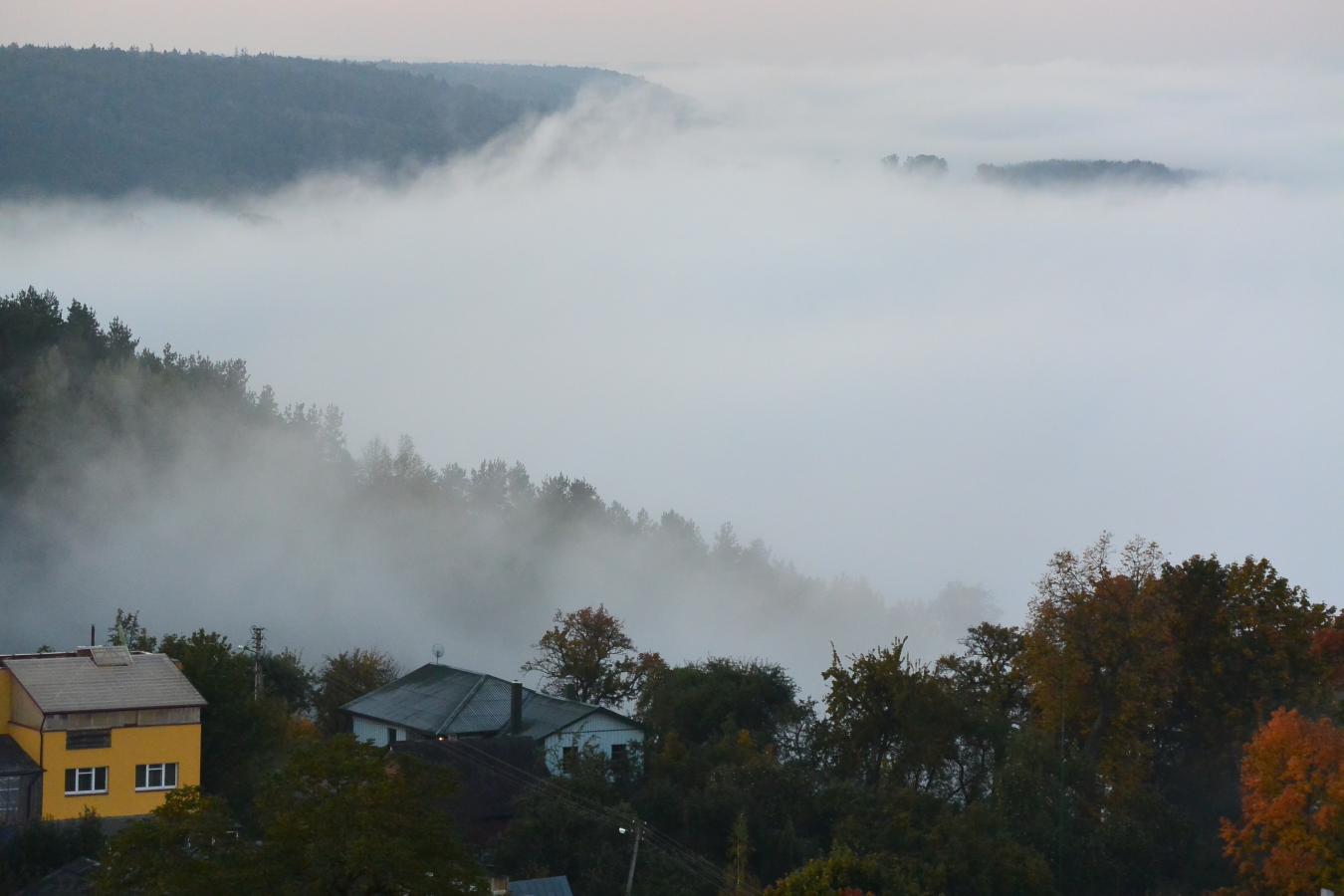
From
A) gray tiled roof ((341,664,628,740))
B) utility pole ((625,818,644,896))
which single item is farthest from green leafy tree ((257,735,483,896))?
gray tiled roof ((341,664,628,740))

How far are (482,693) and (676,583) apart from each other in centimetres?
11252

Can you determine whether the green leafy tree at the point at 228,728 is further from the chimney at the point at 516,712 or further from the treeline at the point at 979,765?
the chimney at the point at 516,712

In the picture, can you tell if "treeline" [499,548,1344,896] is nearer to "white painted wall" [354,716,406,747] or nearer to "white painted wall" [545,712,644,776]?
"white painted wall" [545,712,644,776]

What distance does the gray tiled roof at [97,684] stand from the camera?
38312 millimetres

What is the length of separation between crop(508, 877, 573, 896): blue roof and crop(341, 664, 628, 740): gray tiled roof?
51.1 ft

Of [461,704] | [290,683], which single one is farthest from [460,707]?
[290,683]

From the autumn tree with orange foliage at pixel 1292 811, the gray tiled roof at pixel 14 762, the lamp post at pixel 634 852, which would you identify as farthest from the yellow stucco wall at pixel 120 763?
the autumn tree with orange foliage at pixel 1292 811

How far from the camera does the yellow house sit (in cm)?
3775

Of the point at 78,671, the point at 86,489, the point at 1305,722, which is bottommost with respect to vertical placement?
the point at 1305,722

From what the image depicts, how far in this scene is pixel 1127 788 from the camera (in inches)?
1695

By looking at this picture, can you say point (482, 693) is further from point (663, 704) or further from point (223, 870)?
point (223, 870)

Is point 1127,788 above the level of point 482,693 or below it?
below

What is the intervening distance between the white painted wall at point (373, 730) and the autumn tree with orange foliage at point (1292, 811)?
978 inches

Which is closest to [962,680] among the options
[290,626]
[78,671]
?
[78,671]
